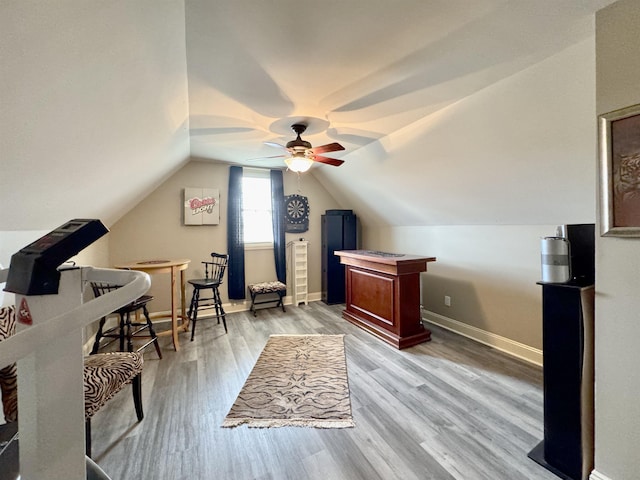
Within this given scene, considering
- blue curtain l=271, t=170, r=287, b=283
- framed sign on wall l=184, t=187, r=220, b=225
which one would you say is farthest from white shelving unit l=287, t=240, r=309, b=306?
framed sign on wall l=184, t=187, r=220, b=225

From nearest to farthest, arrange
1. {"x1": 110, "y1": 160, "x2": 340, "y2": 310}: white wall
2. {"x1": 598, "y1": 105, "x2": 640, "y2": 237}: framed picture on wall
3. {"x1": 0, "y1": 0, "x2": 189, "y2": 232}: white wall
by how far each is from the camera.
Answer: {"x1": 0, "y1": 0, "x2": 189, "y2": 232}: white wall, {"x1": 598, "y1": 105, "x2": 640, "y2": 237}: framed picture on wall, {"x1": 110, "y1": 160, "x2": 340, "y2": 310}: white wall

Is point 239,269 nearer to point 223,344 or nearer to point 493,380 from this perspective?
point 223,344

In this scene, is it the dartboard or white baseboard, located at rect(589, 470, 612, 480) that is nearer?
white baseboard, located at rect(589, 470, 612, 480)

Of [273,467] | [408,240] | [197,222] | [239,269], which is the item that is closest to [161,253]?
[197,222]

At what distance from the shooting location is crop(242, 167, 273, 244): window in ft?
15.3


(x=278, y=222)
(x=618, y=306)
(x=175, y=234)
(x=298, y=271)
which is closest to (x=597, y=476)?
(x=618, y=306)

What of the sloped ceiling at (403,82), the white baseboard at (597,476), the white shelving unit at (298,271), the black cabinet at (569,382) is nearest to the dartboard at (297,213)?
the white shelving unit at (298,271)

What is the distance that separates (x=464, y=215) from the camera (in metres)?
3.31

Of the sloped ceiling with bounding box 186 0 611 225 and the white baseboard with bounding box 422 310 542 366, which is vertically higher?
the sloped ceiling with bounding box 186 0 611 225

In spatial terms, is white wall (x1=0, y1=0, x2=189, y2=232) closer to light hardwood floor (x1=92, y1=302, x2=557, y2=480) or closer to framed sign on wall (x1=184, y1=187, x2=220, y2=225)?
light hardwood floor (x1=92, y1=302, x2=557, y2=480)

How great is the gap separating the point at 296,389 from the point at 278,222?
2.94m

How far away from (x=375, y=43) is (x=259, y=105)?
1.12 meters

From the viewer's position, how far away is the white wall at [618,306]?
1.26 metres

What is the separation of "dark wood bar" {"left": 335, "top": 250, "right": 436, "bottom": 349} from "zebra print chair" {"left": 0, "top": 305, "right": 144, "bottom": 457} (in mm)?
2443
